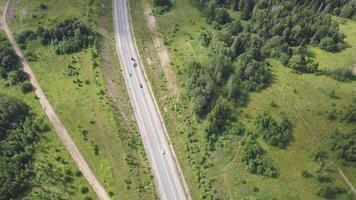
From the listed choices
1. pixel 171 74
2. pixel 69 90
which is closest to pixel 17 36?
pixel 69 90

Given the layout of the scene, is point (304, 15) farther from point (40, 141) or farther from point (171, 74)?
point (40, 141)

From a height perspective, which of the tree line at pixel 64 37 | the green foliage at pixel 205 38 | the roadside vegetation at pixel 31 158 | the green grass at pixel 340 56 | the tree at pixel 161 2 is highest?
the tree at pixel 161 2

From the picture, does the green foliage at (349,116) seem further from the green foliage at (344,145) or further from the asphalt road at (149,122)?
the asphalt road at (149,122)

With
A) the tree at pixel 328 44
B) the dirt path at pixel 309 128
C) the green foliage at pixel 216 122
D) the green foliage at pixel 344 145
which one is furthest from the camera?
the tree at pixel 328 44

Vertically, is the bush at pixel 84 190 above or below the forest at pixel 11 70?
below

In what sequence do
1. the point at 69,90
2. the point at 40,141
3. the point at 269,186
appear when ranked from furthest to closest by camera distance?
the point at 69,90
the point at 40,141
the point at 269,186

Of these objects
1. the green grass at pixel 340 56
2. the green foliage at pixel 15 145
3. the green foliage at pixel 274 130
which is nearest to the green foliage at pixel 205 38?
the green grass at pixel 340 56

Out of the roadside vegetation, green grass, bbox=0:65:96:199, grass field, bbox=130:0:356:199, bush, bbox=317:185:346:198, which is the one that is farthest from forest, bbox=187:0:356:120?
the roadside vegetation

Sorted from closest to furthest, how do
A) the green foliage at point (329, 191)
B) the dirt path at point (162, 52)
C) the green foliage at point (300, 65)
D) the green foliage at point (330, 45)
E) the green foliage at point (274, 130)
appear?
1. the green foliage at point (329, 191)
2. the green foliage at point (274, 130)
3. the green foliage at point (300, 65)
4. the dirt path at point (162, 52)
5. the green foliage at point (330, 45)
